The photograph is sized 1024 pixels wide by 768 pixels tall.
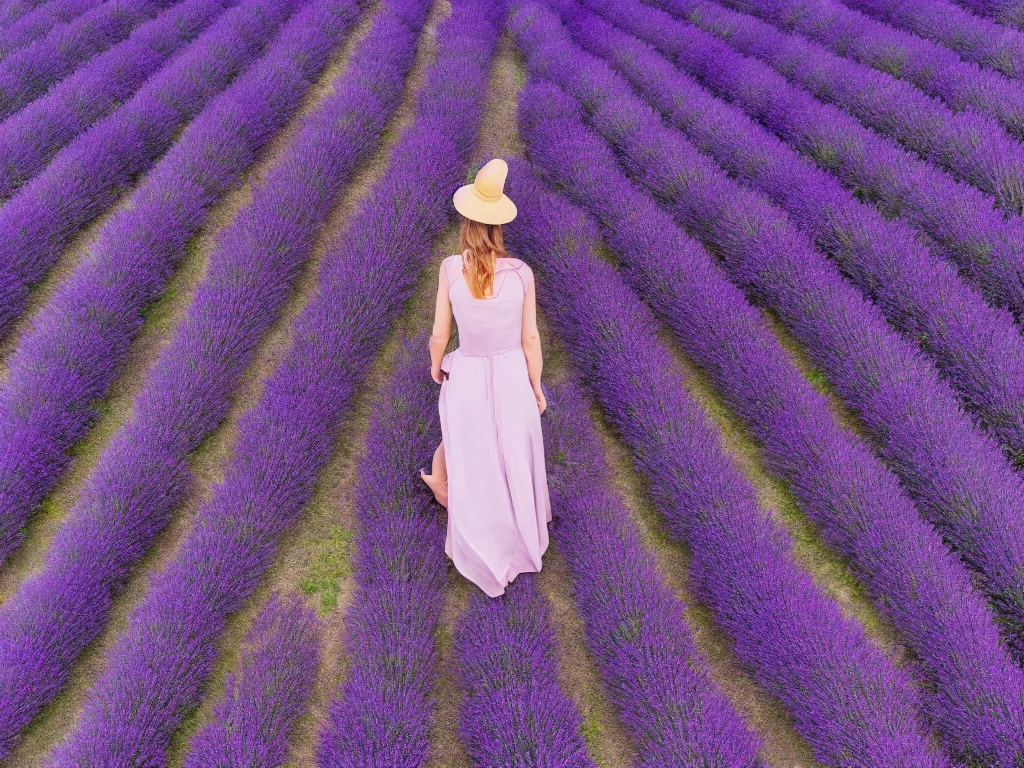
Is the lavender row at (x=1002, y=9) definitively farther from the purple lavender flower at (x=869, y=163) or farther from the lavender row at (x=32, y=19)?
the lavender row at (x=32, y=19)

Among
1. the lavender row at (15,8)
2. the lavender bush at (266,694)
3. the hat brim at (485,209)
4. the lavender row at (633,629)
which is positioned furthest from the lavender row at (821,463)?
the lavender row at (15,8)

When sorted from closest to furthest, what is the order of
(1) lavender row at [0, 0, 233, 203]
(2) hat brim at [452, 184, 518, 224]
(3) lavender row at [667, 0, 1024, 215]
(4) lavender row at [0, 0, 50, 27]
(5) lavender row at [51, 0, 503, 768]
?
(2) hat brim at [452, 184, 518, 224]
(5) lavender row at [51, 0, 503, 768]
(3) lavender row at [667, 0, 1024, 215]
(1) lavender row at [0, 0, 233, 203]
(4) lavender row at [0, 0, 50, 27]

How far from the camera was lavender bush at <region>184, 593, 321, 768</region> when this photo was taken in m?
2.35

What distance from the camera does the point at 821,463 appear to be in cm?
314

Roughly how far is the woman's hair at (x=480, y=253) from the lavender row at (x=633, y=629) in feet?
3.77

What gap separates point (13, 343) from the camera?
386cm

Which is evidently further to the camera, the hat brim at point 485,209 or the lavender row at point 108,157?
the lavender row at point 108,157

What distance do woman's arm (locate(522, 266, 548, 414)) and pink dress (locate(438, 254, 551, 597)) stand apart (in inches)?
0.9

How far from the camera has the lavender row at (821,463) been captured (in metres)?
2.47

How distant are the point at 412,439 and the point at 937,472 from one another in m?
2.43

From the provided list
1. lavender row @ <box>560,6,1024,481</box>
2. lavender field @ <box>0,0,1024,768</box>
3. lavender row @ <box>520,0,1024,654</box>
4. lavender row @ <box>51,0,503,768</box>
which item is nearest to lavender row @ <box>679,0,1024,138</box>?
lavender field @ <box>0,0,1024,768</box>

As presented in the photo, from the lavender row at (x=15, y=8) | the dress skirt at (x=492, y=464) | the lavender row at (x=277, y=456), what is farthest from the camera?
the lavender row at (x=15, y=8)

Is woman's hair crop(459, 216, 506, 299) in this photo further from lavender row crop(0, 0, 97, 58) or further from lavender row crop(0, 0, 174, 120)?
lavender row crop(0, 0, 97, 58)

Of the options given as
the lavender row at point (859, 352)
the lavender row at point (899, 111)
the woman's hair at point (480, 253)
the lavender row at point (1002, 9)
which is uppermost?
the lavender row at point (1002, 9)
